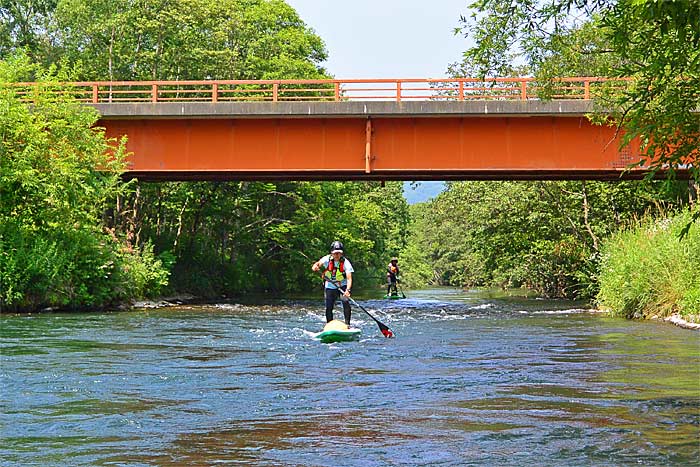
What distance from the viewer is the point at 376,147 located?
31.2 m

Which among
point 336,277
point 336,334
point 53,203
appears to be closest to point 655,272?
point 336,277

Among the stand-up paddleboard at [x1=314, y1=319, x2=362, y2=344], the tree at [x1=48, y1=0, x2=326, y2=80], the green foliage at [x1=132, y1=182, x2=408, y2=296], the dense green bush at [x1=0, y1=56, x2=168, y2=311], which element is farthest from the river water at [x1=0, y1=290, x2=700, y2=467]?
the tree at [x1=48, y1=0, x2=326, y2=80]

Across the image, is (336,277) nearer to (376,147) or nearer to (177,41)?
(376,147)

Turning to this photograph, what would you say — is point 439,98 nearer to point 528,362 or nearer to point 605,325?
point 605,325

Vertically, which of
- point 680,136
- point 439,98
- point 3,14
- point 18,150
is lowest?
point 680,136

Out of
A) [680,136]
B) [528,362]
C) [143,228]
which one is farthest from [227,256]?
[680,136]

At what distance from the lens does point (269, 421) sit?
8.94 meters

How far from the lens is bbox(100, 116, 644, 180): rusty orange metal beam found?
30359mm

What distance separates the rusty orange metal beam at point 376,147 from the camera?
30.4 m

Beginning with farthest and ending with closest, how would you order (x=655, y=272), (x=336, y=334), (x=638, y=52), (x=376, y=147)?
(x=376, y=147) < (x=655, y=272) < (x=336, y=334) < (x=638, y=52)

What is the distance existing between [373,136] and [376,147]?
35 centimetres

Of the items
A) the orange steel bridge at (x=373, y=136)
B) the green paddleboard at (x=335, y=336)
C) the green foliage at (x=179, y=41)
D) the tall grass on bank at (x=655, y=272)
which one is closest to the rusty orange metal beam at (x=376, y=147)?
the orange steel bridge at (x=373, y=136)

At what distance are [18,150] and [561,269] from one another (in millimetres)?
20837

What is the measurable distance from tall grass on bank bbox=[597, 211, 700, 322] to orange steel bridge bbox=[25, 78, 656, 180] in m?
5.78
